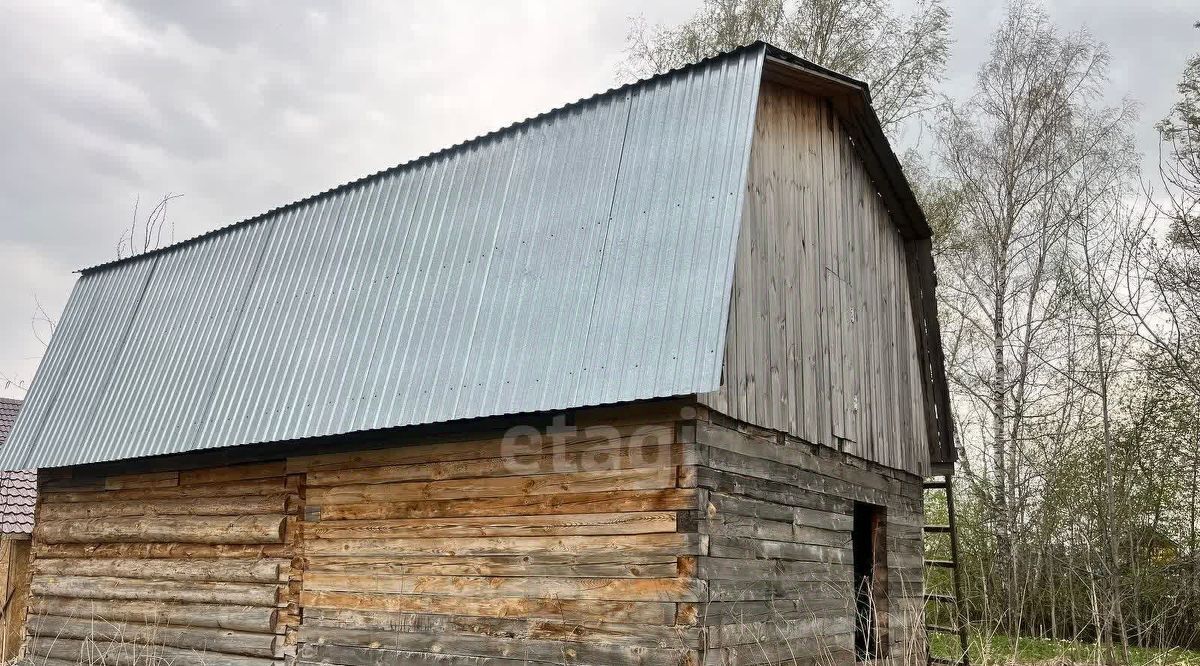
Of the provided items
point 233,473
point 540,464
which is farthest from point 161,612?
point 540,464

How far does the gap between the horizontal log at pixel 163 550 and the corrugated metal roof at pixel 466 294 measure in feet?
3.60

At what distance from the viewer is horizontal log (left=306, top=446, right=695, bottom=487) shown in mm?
6852

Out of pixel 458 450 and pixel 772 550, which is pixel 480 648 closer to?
pixel 458 450

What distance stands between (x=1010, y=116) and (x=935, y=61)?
1.84m

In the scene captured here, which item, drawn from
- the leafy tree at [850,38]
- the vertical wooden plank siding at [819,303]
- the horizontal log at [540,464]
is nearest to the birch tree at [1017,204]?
the leafy tree at [850,38]

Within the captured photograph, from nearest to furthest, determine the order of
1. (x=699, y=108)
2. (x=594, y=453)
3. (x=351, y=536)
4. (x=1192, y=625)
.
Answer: (x=594, y=453), (x=699, y=108), (x=351, y=536), (x=1192, y=625)

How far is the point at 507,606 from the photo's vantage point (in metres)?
7.32

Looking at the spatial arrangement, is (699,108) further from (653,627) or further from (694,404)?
(653,627)

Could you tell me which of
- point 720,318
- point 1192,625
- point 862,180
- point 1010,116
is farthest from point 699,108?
point 1010,116

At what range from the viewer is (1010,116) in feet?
63.8

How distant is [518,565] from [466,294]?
2.31 m

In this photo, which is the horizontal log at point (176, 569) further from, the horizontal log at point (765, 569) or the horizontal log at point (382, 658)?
the horizontal log at point (765, 569)

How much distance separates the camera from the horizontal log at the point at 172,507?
9.41 metres

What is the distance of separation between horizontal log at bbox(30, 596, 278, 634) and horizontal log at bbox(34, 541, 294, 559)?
0.49m
